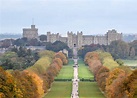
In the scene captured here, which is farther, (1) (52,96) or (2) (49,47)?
(2) (49,47)

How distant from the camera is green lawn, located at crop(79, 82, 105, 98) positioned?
53.0 meters

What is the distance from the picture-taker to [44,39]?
175625 mm

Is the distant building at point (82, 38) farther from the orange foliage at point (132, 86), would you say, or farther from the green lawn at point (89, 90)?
Result: the orange foliage at point (132, 86)

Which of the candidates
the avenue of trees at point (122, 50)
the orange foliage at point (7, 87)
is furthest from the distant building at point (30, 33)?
the orange foliage at point (7, 87)

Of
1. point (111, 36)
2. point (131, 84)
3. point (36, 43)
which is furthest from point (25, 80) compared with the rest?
point (111, 36)

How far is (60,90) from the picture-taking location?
58.2 meters

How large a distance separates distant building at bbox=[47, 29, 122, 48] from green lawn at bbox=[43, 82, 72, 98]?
89.8 metres

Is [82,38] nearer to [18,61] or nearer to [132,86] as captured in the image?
[18,61]

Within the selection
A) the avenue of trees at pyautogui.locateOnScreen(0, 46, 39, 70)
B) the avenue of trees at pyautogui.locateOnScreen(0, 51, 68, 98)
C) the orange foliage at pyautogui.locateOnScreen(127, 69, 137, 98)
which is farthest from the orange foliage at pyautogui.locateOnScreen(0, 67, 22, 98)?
the avenue of trees at pyautogui.locateOnScreen(0, 46, 39, 70)

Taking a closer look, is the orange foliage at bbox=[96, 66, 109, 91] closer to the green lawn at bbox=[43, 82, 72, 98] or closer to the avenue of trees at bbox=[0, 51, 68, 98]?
the green lawn at bbox=[43, 82, 72, 98]

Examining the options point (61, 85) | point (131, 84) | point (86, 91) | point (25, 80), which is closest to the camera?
point (131, 84)

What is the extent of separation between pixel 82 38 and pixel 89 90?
→ 103 m

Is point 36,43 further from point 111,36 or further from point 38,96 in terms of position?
point 38,96

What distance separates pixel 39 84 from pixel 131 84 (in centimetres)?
1318
